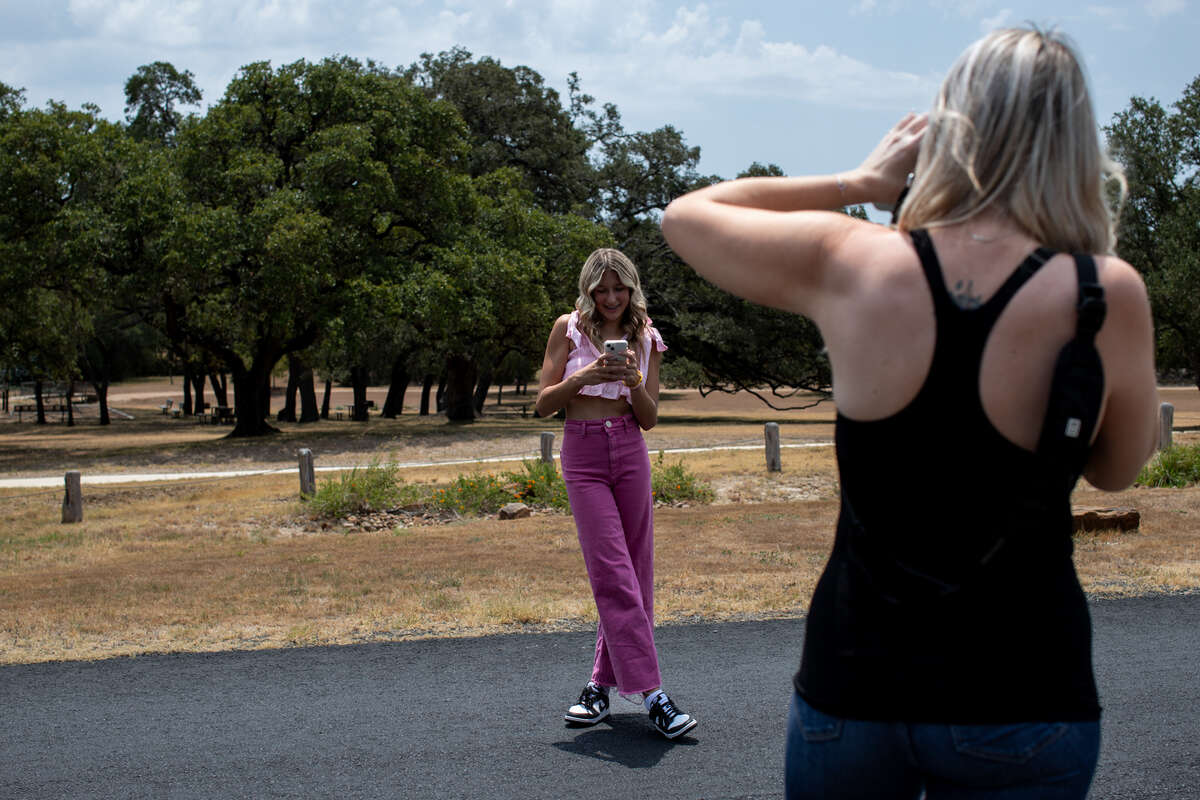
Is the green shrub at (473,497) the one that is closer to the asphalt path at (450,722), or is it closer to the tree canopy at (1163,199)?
the asphalt path at (450,722)

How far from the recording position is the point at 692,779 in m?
3.95

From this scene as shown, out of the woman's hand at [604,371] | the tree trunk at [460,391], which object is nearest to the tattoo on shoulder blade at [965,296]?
the woman's hand at [604,371]

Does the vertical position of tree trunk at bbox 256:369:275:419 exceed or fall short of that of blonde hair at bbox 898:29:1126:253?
it falls short

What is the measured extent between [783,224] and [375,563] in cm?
813

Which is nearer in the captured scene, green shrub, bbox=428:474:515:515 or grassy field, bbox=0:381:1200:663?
grassy field, bbox=0:381:1200:663

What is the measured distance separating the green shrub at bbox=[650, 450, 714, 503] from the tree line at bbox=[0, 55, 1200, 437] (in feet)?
40.9

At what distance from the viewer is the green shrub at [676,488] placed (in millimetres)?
14328

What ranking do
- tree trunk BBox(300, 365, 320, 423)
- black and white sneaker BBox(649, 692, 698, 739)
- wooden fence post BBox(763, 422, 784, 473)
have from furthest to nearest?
tree trunk BBox(300, 365, 320, 423)
wooden fence post BBox(763, 422, 784, 473)
black and white sneaker BBox(649, 692, 698, 739)

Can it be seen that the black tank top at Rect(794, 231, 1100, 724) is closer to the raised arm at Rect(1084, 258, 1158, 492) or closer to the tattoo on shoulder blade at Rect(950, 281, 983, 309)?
the tattoo on shoulder blade at Rect(950, 281, 983, 309)

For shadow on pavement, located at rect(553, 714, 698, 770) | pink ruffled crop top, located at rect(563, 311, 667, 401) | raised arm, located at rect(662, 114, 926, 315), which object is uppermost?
raised arm, located at rect(662, 114, 926, 315)

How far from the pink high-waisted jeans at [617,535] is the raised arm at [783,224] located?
9.26 feet

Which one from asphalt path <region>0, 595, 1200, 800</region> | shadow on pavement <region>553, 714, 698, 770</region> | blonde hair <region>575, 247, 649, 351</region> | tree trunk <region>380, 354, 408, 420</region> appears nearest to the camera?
asphalt path <region>0, 595, 1200, 800</region>

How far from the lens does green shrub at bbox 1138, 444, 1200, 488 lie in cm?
1415

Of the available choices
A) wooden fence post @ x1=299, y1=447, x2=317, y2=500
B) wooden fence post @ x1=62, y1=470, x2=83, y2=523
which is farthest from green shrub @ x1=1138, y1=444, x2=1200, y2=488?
wooden fence post @ x1=62, y1=470, x2=83, y2=523
